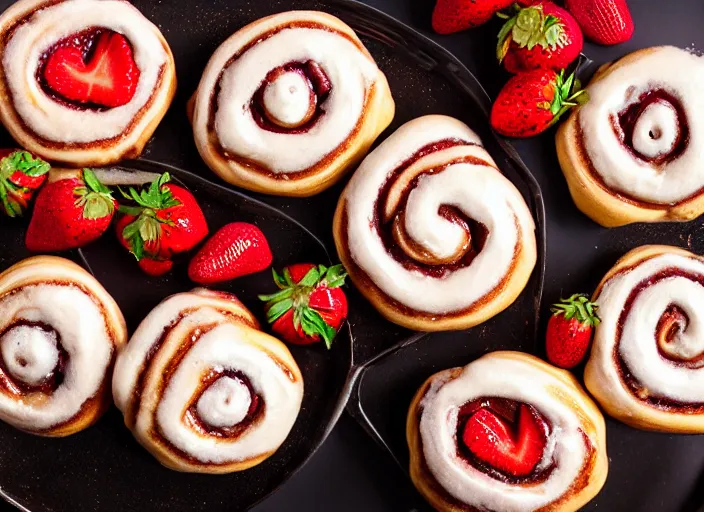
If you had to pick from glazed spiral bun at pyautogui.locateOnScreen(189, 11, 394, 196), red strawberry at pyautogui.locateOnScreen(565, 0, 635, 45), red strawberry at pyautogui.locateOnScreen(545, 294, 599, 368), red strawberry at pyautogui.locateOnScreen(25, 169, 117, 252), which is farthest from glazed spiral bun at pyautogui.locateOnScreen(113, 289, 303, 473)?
red strawberry at pyautogui.locateOnScreen(565, 0, 635, 45)

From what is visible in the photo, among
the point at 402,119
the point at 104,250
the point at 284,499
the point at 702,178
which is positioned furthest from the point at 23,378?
the point at 702,178

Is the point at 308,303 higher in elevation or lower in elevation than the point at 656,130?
lower

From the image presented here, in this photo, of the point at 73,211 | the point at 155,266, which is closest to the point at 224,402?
the point at 155,266

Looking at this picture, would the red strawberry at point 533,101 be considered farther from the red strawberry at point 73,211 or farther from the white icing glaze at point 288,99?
the red strawberry at point 73,211

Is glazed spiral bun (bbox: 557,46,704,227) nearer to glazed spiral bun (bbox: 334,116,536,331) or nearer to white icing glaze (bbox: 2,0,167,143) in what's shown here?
glazed spiral bun (bbox: 334,116,536,331)

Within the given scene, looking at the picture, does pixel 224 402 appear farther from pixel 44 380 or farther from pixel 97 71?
pixel 97 71

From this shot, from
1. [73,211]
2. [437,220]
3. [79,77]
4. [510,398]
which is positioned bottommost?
[510,398]

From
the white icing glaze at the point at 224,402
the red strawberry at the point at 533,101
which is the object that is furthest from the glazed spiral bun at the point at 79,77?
the red strawberry at the point at 533,101
